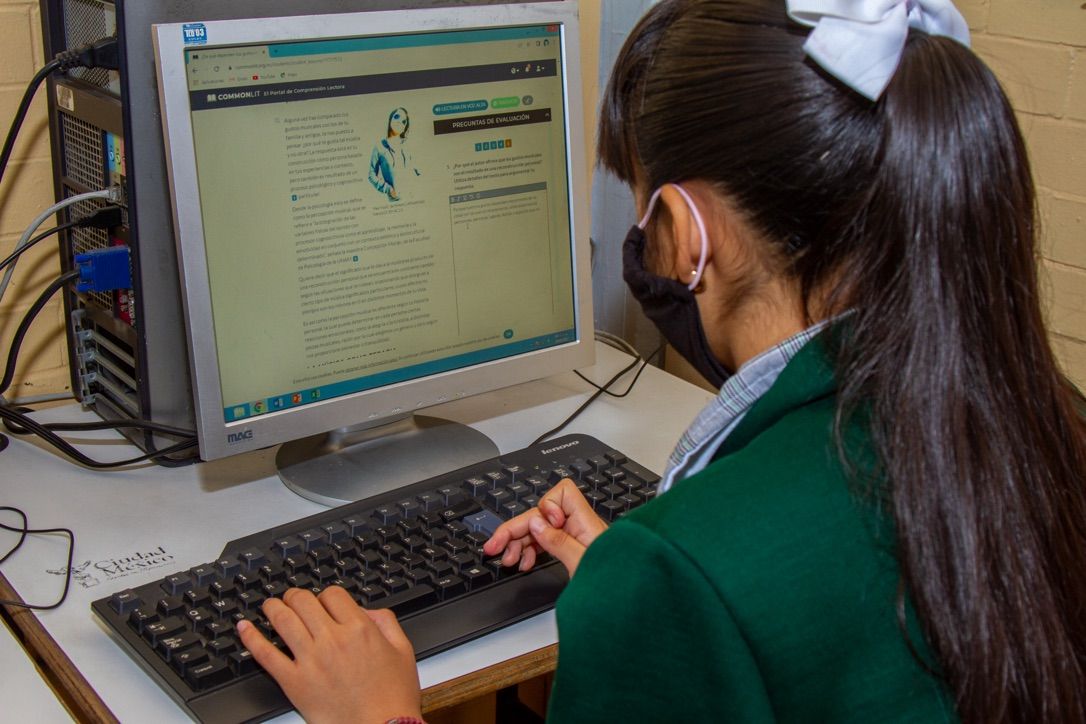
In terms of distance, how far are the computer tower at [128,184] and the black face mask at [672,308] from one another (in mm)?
394

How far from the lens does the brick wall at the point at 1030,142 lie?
1288 millimetres

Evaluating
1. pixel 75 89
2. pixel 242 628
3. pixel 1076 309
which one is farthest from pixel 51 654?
pixel 1076 309

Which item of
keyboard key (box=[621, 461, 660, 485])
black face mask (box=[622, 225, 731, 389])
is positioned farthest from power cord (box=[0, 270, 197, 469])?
black face mask (box=[622, 225, 731, 389])

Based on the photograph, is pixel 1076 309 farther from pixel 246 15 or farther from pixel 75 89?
pixel 75 89

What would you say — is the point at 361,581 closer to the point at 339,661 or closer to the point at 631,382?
the point at 339,661

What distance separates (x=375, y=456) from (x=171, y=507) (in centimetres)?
21

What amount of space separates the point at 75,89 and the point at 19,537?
446 mm

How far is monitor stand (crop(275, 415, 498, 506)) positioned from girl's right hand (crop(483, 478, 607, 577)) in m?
0.20

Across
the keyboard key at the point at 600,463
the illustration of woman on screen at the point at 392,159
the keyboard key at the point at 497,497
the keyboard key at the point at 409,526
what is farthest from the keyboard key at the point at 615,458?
the illustration of woman on screen at the point at 392,159

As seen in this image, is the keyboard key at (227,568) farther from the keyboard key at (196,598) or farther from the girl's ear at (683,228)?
the girl's ear at (683,228)

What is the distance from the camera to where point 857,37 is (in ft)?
2.17

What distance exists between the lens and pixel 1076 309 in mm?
1558

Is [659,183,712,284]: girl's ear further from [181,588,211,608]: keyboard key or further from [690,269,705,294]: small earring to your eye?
[181,588,211,608]: keyboard key

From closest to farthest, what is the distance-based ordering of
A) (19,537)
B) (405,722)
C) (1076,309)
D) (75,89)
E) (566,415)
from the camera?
1. (405,722)
2. (19,537)
3. (75,89)
4. (566,415)
5. (1076,309)
